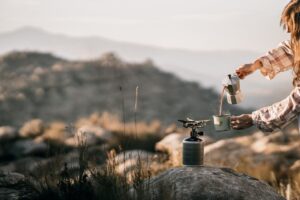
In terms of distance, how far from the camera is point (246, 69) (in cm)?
443

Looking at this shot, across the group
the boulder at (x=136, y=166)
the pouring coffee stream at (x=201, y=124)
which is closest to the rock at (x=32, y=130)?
the boulder at (x=136, y=166)

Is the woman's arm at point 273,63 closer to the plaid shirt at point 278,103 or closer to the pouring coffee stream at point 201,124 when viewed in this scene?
the plaid shirt at point 278,103

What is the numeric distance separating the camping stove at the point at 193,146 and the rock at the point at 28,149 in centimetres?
1080

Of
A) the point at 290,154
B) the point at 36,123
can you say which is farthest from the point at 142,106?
the point at 290,154

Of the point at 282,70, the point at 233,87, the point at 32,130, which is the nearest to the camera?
the point at 233,87

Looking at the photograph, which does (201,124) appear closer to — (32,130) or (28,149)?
(28,149)

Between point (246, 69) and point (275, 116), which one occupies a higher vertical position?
point (246, 69)

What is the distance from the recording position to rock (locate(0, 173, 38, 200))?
5.05 metres

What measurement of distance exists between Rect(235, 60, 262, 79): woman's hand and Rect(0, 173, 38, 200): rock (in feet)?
6.47

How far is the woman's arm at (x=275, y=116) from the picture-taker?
4.07 metres

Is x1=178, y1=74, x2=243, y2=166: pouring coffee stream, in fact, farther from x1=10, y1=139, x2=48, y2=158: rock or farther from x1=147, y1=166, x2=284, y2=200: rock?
x1=10, y1=139, x2=48, y2=158: rock

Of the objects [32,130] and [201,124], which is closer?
[201,124]

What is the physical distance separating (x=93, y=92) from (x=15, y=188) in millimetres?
33208

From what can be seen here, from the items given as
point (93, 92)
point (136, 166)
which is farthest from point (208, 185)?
point (93, 92)
